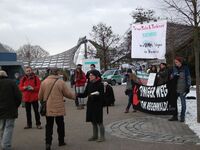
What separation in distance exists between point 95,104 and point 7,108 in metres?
1.95

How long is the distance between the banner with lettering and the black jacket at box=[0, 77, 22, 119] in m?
5.65

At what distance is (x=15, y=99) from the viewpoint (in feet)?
27.2

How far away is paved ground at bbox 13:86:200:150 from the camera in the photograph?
8.44 meters

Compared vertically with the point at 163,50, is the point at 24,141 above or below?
below

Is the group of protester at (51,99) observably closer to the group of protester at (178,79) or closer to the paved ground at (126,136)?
the paved ground at (126,136)

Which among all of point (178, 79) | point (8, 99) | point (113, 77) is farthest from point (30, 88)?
point (113, 77)

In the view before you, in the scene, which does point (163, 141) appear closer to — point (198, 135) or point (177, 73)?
point (198, 135)

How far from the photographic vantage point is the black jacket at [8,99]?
8.15 meters

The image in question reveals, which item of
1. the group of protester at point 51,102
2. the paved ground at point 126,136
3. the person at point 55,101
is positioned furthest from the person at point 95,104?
the person at point 55,101

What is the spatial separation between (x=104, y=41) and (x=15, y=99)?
58.6 metres

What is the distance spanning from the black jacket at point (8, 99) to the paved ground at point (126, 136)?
877mm

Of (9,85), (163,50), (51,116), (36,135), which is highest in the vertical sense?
(163,50)

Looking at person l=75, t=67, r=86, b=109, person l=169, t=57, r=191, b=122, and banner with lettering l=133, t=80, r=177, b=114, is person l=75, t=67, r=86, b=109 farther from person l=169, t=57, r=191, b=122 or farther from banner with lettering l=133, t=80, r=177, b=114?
person l=169, t=57, r=191, b=122

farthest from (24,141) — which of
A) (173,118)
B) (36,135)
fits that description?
(173,118)
